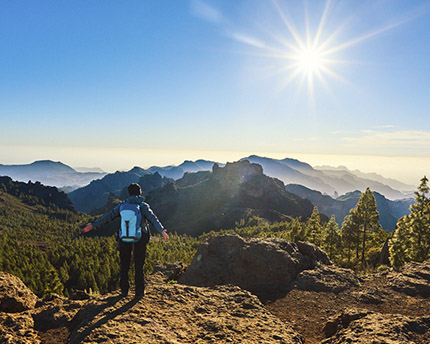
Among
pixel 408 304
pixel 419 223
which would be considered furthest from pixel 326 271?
pixel 419 223

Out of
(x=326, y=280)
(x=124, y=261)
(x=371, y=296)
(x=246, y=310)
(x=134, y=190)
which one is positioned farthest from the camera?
(x=326, y=280)

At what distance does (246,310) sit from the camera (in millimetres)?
8250

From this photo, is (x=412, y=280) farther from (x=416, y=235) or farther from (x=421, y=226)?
(x=421, y=226)

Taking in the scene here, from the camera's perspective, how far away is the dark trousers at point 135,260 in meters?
7.86

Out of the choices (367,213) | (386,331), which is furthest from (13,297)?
(367,213)

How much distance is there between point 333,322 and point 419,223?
28971 mm

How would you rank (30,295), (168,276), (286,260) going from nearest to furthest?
(30,295) → (286,260) → (168,276)

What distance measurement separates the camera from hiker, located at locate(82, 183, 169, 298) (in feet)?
24.9

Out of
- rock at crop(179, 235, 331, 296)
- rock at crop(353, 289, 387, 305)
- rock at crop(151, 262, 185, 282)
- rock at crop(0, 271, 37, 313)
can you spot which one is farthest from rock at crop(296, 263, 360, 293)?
rock at crop(0, 271, 37, 313)

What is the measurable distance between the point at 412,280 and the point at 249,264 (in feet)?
28.0

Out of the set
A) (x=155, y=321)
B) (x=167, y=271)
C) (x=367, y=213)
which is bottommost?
(x=167, y=271)

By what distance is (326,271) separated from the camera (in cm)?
1382

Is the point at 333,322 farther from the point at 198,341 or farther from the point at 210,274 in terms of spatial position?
the point at 210,274

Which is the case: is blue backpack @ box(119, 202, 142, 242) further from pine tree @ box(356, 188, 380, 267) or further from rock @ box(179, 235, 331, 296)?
pine tree @ box(356, 188, 380, 267)
